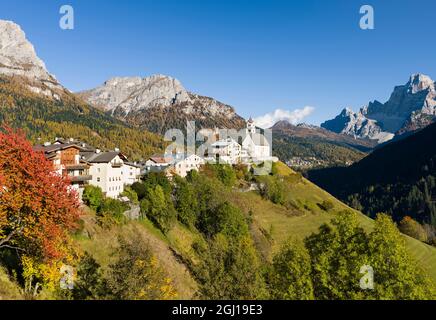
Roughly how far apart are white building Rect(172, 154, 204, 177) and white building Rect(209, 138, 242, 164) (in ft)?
88.5

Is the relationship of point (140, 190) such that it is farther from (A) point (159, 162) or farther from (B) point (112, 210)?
(A) point (159, 162)

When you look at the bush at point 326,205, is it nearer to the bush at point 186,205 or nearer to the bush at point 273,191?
the bush at point 273,191

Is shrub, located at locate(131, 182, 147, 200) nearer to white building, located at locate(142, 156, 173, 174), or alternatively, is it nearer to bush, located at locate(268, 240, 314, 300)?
white building, located at locate(142, 156, 173, 174)

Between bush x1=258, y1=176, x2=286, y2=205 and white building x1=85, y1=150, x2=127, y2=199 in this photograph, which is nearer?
white building x1=85, y1=150, x2=127, y2=199

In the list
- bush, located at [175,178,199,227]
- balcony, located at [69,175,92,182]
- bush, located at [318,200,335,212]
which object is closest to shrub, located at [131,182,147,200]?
bush, located at [175,178,199,227]

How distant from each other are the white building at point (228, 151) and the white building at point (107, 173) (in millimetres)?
74112

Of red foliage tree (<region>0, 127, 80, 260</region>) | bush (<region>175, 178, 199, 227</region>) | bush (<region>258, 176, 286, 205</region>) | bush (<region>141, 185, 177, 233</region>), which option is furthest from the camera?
bush (<region>258, 176, 286, 205</region>)

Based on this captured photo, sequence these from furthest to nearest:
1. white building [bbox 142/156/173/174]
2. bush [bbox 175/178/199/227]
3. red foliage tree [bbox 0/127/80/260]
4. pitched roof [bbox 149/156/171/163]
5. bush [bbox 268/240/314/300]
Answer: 1. pitched roof [bbox 149/156/171/163]
2. white building [bbox 142/156/173/174]
3. bush [bbox 175/178/199/227]
4. bush [bbox 268/240/314/300]
5. red foliage tree [bbox 0/127/80/260]

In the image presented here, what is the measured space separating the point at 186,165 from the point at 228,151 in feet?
124

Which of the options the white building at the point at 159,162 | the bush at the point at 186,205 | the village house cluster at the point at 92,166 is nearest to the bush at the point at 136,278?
the village house cluster at the point at 92,166

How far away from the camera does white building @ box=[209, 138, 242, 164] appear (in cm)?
15075

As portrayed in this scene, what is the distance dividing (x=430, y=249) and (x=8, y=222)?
5197 inches
